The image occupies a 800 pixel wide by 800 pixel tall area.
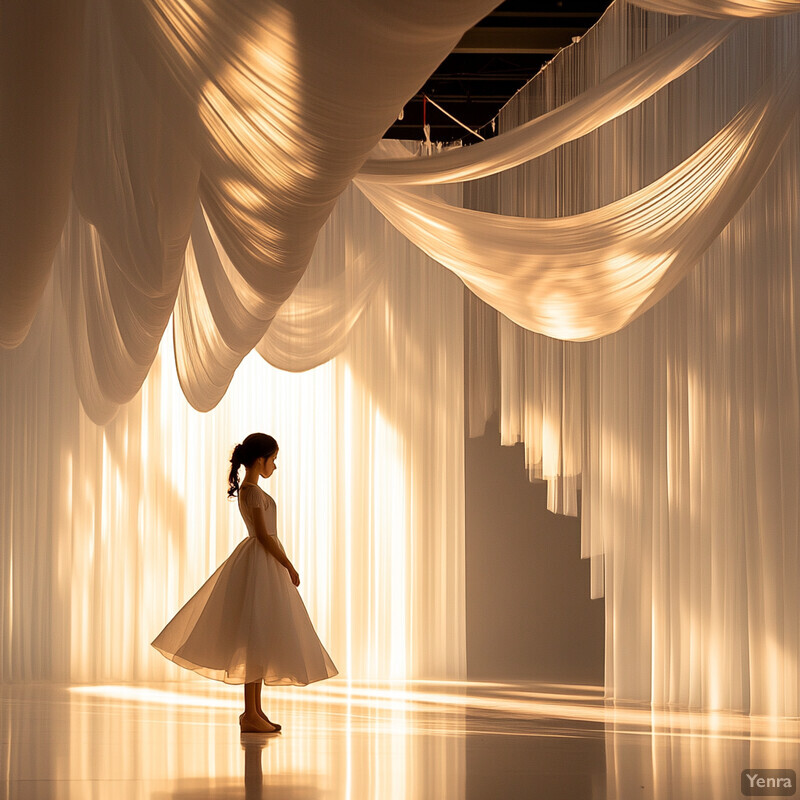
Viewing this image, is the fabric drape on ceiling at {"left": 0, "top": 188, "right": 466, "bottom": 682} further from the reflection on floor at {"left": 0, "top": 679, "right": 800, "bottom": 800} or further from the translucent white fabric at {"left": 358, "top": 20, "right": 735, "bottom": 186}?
the translucent white fabric at {"left": 358, "top": 20, "right": 735, "bottom": 186}

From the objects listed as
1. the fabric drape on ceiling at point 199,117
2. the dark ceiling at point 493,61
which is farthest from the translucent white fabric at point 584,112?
the dark ceiling at point 493,61

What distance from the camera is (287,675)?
4934mm

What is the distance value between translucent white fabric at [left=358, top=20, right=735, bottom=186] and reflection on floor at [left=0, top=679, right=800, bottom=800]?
2093mm

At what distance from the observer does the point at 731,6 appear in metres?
3.32

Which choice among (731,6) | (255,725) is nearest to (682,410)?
(255,725)

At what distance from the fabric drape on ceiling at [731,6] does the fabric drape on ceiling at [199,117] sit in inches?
50.8

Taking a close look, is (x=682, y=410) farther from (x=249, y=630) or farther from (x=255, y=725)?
(x=255, y=725)

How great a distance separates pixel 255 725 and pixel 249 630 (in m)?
0.45

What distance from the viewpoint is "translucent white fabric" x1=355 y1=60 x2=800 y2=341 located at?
155 inches

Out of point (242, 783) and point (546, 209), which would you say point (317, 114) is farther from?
point (546, 209)

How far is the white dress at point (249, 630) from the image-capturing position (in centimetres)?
495

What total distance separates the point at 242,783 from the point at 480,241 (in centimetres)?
206

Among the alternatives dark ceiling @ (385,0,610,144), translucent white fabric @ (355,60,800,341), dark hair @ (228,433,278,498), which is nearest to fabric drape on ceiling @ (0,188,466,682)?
dark ceiling @ (385,0,610,144)

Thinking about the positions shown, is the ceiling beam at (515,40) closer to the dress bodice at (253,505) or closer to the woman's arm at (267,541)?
the dress bodice at (253,505)
